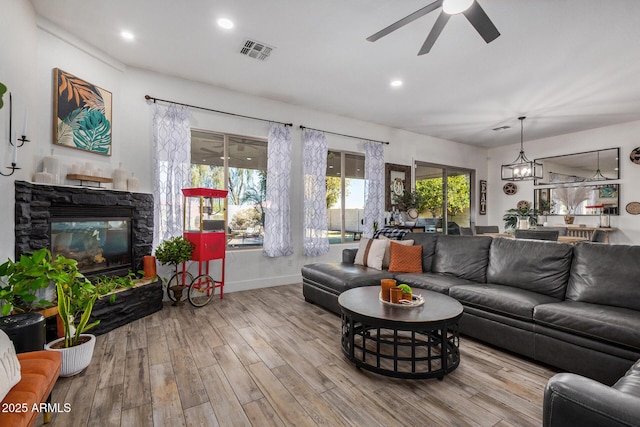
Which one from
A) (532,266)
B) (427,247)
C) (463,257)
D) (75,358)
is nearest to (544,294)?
(532,266)

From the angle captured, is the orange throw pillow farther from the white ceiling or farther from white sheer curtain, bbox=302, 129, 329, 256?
the white ceiling

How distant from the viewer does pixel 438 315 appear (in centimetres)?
212

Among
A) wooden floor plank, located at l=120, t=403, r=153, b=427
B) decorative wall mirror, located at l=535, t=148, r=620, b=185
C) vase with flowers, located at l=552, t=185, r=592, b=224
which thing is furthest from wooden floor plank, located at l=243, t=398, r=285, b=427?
decorative wall mirror, located at l=535, t=148, r=620, b=185

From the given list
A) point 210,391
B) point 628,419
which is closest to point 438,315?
point 628,419

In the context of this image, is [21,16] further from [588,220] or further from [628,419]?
[588,220]

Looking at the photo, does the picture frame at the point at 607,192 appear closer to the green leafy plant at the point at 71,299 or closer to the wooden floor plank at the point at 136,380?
the wooden floor plank at the point at 136,380

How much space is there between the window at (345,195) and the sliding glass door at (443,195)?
1755 millimetres

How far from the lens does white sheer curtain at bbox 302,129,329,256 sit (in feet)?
Result: 16.9

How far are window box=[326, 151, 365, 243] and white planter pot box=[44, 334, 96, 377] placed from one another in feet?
13.4

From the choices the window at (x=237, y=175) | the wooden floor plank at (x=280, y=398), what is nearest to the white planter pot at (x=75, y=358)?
the wooden floor plank at (x=280, y=398)

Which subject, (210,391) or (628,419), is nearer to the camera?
(628,419)

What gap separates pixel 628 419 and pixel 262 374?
1939mm

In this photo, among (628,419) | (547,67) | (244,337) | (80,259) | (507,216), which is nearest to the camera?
(628,419)

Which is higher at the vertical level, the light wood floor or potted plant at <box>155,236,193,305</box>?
potted plant at <box>155,236,193,305</box>
